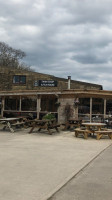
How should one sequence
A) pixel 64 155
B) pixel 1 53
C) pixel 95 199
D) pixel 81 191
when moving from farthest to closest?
1. pixel 1 53
2. pixel 64 155
3. pixel 81 191
4. pixel 95 199

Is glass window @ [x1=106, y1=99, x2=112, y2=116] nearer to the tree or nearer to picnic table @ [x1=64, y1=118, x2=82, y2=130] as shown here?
picnic table @ [x1=64, y1=118, x2=82, y2=130]

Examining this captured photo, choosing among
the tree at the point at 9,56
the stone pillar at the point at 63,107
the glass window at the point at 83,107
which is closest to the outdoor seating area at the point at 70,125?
the stone pillar at the point at 63,107

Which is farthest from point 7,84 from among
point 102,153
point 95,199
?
point 95,199

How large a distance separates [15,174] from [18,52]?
34.6m

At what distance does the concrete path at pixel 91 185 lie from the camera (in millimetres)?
4061

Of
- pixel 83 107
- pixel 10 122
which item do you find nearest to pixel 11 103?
pixel 10 122

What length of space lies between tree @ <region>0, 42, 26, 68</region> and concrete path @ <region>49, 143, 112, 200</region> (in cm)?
3246

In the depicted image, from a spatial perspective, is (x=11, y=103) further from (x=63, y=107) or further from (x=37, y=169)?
(x=37, y=169)

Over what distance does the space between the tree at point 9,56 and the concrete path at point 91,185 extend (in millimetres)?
32461

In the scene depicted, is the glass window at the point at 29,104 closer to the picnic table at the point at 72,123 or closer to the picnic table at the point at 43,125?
the picnic table at the point at 72,123

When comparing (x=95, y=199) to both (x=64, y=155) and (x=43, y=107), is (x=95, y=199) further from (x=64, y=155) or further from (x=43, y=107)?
(x=43, y=107)

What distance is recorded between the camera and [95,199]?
395 cm

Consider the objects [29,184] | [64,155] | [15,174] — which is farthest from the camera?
[64,155]

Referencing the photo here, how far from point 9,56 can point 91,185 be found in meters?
34.7
